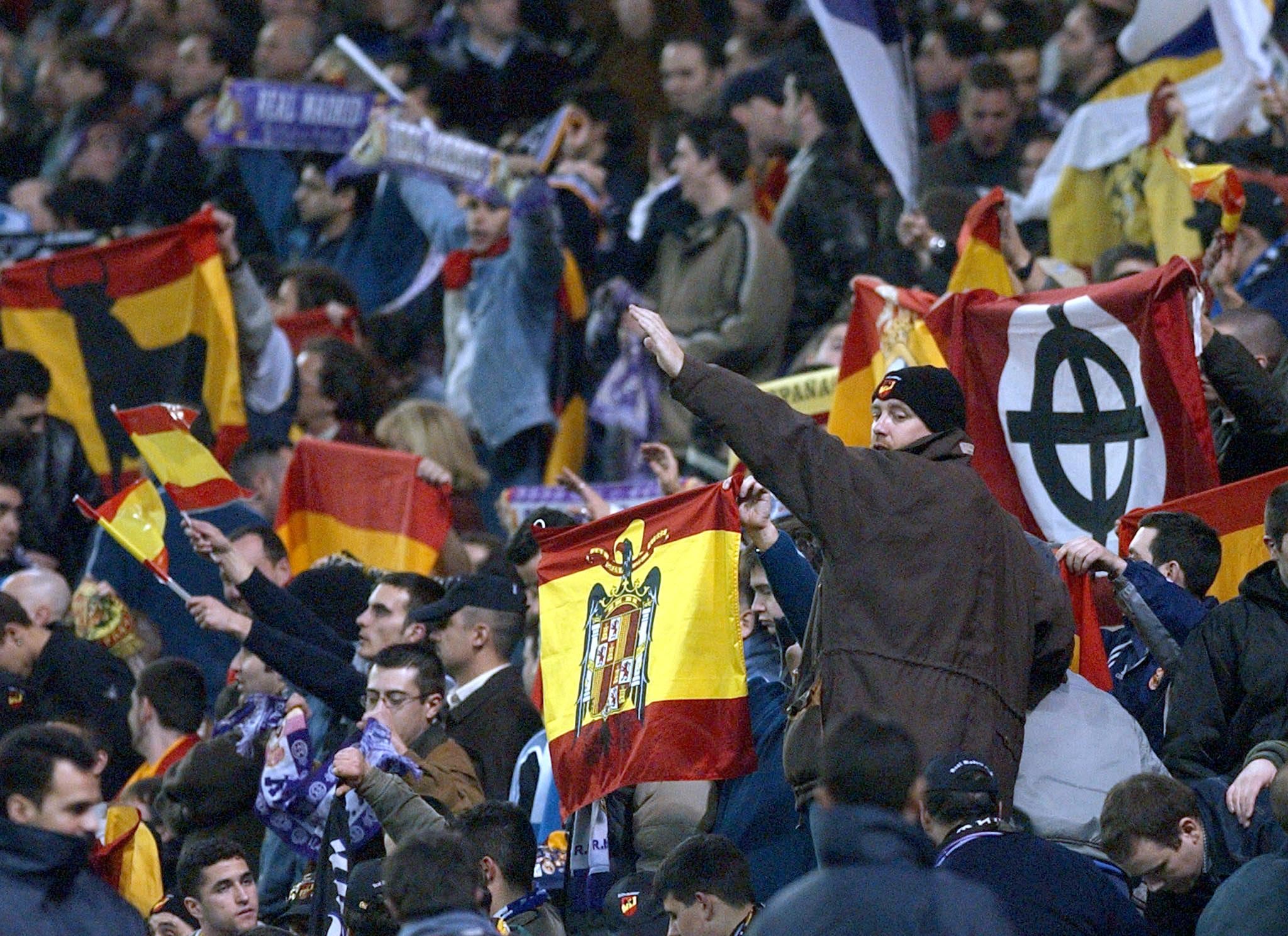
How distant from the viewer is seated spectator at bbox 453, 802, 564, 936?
7234 mm

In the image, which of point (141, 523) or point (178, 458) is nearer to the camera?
point (141, 523)

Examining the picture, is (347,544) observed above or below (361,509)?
below

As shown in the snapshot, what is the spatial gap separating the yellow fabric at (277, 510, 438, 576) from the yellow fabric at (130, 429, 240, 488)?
1029 mm

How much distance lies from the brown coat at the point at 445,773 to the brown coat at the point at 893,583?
1535mm

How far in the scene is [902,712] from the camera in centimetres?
638

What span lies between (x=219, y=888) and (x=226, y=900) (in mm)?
46

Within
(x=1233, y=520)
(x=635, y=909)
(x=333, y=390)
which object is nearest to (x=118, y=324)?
(x=333, y=390)

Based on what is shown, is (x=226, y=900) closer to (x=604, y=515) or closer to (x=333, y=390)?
(x=604, y=515)

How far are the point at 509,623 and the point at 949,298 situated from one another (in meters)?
2.05

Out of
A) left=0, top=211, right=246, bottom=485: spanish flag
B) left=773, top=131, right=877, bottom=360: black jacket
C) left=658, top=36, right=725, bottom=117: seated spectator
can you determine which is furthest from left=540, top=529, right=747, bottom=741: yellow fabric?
left=658, top=36, right=725, bottom=117: seated spectator

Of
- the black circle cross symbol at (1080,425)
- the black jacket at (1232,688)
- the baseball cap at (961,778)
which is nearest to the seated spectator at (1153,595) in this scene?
the black jacket at (1232,688)

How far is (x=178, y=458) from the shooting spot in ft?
31.2

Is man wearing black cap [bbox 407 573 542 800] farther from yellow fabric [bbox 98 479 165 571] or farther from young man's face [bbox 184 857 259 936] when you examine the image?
yellow fabric [bbox 98 479 165 571]

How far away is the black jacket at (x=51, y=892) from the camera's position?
18.6 feet
